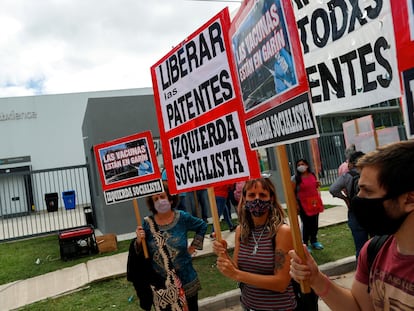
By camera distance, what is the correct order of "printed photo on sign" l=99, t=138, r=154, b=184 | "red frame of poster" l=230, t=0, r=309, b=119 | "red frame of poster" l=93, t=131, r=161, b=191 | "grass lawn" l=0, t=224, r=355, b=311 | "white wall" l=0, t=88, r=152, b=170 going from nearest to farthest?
"red frame of poster" l=230, t=0, r=309, b=119, "red frame of poster" l=93, t=131, r=161, b=191, "printed photo on sign" l=99, t=138, r=154, b=184, "grass lawn" l=0, t=224, r=355, b=311, "white wall" l=0, t=88, r=152, b=170

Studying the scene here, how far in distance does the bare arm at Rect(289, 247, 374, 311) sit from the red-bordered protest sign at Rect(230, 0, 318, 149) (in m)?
0.56

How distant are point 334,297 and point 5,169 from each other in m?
26.9

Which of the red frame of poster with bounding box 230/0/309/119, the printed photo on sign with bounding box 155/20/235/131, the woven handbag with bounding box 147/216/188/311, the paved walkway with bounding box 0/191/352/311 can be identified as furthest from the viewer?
the paved walkway with bounding box 0/191/352/311

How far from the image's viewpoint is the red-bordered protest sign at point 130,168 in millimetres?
4016

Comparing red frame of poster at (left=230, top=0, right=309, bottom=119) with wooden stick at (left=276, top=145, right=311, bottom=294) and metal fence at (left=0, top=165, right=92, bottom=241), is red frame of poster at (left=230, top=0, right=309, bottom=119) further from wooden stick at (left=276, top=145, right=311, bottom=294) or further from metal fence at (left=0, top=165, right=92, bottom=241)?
metal fence at (left=0, top=165, right=92, bottom=241)

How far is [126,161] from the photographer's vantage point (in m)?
4.23

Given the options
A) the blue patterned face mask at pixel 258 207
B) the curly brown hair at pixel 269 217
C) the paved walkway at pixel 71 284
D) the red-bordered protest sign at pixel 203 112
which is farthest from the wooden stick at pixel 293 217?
the paved walkway at pixel 71 284

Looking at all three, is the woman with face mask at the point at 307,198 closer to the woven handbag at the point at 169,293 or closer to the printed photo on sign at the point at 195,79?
the woven handbag at the point at 169,293

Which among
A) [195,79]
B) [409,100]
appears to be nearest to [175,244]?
[195,79]

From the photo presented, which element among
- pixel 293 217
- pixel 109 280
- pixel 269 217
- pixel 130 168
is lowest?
pixel 109 280

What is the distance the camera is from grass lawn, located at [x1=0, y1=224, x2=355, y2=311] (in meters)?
5.38

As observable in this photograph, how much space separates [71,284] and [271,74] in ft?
19.4

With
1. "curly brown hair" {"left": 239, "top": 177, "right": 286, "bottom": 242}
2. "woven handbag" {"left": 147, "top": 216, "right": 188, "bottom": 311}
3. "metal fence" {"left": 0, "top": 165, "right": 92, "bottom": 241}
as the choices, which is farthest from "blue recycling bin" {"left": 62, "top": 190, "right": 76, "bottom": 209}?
"curly brown hair" {"left": 239, "top": 177, "right": 286, "bottom": 242}

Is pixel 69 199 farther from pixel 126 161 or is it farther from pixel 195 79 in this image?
pixel 195 79
